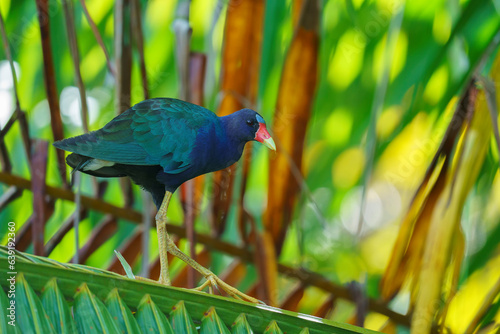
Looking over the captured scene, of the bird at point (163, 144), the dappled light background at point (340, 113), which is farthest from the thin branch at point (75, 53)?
the bird at point (163, 144)

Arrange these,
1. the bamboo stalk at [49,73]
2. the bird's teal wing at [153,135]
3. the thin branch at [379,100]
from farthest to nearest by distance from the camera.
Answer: the thin branch at [379,100], the bamboo stalk at [49,73], the bird's teal wing at [153,135]

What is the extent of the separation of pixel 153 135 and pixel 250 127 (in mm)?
194

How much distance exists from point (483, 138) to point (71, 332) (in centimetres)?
107

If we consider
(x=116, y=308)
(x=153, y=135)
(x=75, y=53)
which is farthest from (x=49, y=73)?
(x=116, y=308)

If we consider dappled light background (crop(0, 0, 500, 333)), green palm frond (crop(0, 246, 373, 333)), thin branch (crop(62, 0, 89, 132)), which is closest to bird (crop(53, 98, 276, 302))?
green palm frond (crop(0, 246, 373, 333))

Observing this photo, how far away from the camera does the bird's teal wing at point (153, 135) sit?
0.93 meters

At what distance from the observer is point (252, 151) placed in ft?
5.25

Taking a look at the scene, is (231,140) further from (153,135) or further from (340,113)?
(340,113)

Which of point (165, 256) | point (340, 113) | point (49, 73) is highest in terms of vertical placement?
point (49, 73)

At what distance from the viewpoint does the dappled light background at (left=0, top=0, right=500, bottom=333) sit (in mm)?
1550

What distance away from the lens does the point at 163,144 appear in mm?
996

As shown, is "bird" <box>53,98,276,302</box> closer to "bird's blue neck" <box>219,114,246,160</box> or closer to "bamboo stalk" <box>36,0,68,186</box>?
"bird's blue neck" <box>219,114,246,160</box>

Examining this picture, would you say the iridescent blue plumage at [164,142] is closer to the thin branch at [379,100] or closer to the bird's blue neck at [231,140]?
the bird's blue neck at [231,140]

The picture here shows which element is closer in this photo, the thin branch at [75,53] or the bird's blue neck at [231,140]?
the bird's blue neck at [231,140]
